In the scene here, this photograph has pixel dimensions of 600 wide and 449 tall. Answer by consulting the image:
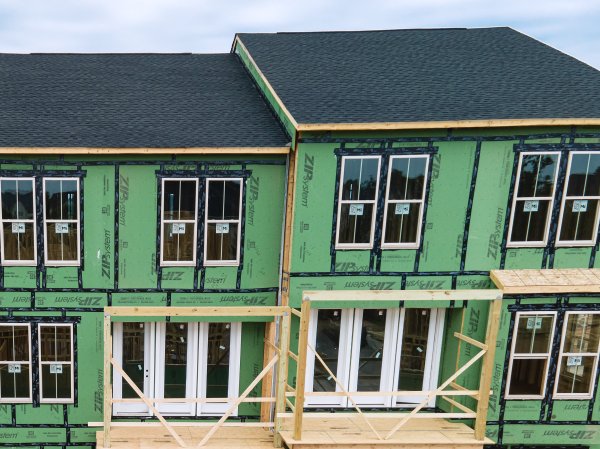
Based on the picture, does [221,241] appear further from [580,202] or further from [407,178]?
[580,202]

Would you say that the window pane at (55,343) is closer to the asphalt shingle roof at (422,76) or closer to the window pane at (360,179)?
the window pane at (360,179)

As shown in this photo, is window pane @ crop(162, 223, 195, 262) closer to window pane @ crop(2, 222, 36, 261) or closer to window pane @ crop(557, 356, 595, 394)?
window pane @ crop(2, 222, 36, 261)

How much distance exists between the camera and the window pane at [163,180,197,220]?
12.9m

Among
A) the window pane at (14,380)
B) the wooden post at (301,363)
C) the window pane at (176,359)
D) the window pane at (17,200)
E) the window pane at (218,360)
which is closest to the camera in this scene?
the wooden post at (301,363)

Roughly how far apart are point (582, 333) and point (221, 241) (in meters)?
8.65

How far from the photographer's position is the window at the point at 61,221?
12.7 metres

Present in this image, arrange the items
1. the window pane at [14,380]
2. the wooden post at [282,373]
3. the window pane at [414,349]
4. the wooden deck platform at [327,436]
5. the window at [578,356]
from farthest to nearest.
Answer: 1. the window pane at [414,349]
2. the window at [578,356]
3. the window pane at [14,380]
4. the wooden deck platform at [327,436]
5. the wooden post at [282,373]

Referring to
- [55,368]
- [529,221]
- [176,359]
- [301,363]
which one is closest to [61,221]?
[55,368]

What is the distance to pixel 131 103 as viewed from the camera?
14.6 meters

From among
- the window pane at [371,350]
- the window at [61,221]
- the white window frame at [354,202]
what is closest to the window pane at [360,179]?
the white window frame at [354,202]

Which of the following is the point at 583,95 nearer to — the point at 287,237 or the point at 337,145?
the point at 337,145

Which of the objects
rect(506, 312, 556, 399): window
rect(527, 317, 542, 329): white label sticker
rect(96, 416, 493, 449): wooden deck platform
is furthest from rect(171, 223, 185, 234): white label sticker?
rect(527, 317, 542, 329): white label sticker

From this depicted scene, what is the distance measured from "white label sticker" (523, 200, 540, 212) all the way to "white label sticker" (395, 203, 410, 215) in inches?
106

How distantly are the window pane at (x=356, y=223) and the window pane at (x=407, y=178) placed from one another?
0.66m
